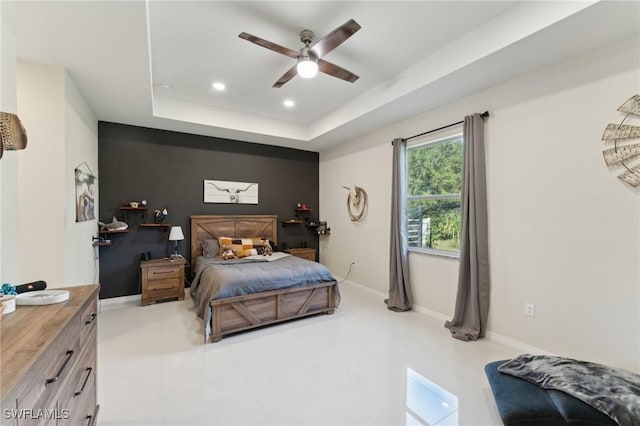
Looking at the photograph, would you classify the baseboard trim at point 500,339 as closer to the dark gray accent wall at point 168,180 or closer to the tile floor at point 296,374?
the tile floor at point 296,374

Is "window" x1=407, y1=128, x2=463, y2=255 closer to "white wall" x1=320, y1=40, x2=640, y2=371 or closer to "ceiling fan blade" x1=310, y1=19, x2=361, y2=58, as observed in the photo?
"white wall" x1=320, y1=40, x2=640, y2=371

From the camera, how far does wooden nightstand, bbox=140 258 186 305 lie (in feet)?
13.4

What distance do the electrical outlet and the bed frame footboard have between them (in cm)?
212

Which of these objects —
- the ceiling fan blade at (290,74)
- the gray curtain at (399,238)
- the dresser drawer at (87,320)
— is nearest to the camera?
the dresser drawer at (87,320)

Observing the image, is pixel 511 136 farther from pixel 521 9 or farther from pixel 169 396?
pixel 169 396

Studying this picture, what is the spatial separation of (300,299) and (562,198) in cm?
295

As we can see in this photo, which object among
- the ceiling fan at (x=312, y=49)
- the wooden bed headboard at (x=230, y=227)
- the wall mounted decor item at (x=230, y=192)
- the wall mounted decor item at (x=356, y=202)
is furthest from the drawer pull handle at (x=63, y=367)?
the wall mounted decor item at (x=356, y=202)

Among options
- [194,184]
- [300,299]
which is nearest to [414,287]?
[300,299]

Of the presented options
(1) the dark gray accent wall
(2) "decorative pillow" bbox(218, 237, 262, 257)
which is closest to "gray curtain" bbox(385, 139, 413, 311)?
(2) "decorative pillow" bbox(218, 237, 262, 257)

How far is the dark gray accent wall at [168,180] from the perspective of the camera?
13.8ft

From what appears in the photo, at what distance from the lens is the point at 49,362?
Answer: 0.96 m

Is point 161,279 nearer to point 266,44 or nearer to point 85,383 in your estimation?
point 85,383

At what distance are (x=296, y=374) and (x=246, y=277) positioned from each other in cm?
126

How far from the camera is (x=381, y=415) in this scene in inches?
75.6
